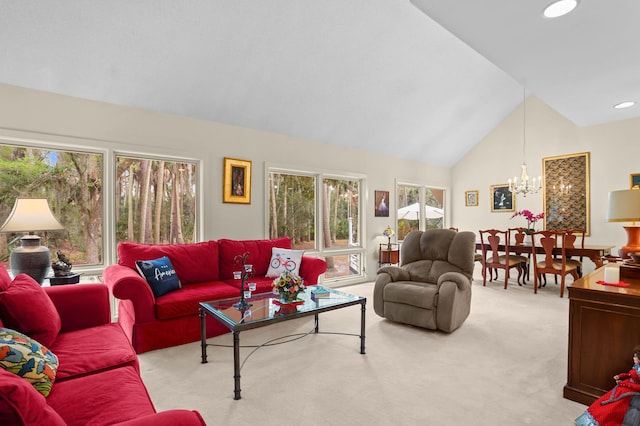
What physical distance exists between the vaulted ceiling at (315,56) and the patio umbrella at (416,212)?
2.09 metres

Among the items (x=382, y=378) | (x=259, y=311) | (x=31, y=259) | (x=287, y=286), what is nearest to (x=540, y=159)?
(x=382, y=378)

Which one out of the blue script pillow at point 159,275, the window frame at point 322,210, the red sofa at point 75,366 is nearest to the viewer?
the red sofa at point 75,366

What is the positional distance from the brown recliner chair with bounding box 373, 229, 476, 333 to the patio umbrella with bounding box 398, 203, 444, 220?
2799mm

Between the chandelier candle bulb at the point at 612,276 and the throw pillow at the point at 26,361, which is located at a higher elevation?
the chandelier candle bulb at the point at 612,276

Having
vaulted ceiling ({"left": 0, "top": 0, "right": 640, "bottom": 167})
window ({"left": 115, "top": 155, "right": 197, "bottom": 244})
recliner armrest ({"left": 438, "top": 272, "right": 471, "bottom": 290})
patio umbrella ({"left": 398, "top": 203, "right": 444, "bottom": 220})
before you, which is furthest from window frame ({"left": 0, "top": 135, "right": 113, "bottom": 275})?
patio umbrella ({"left": 398, "top": 203, "right": 444, "bottom": 220})

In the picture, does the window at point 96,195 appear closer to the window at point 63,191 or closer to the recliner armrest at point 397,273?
the window at point 63,191

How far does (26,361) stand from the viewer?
4.43 ft

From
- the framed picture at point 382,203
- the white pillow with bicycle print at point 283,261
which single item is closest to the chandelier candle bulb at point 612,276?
the white pillow with bicycle print at point 283,261

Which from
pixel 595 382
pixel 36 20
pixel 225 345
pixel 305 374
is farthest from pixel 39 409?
pixel 36 20

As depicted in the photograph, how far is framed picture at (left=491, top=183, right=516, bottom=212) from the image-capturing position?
6961mm

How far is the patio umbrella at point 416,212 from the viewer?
6.89 metres

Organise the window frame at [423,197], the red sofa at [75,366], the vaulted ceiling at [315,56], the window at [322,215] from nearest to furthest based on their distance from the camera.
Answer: the red sofa at [75,366], the vaulted ceiling at [315,56], the window at [322,215], the window frame at [423,197]

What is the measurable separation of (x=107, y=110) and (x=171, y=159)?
80cm

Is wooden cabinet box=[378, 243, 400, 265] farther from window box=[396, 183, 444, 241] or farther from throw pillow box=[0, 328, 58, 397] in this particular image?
throw pillow box=[0, 328, 58, 397]
